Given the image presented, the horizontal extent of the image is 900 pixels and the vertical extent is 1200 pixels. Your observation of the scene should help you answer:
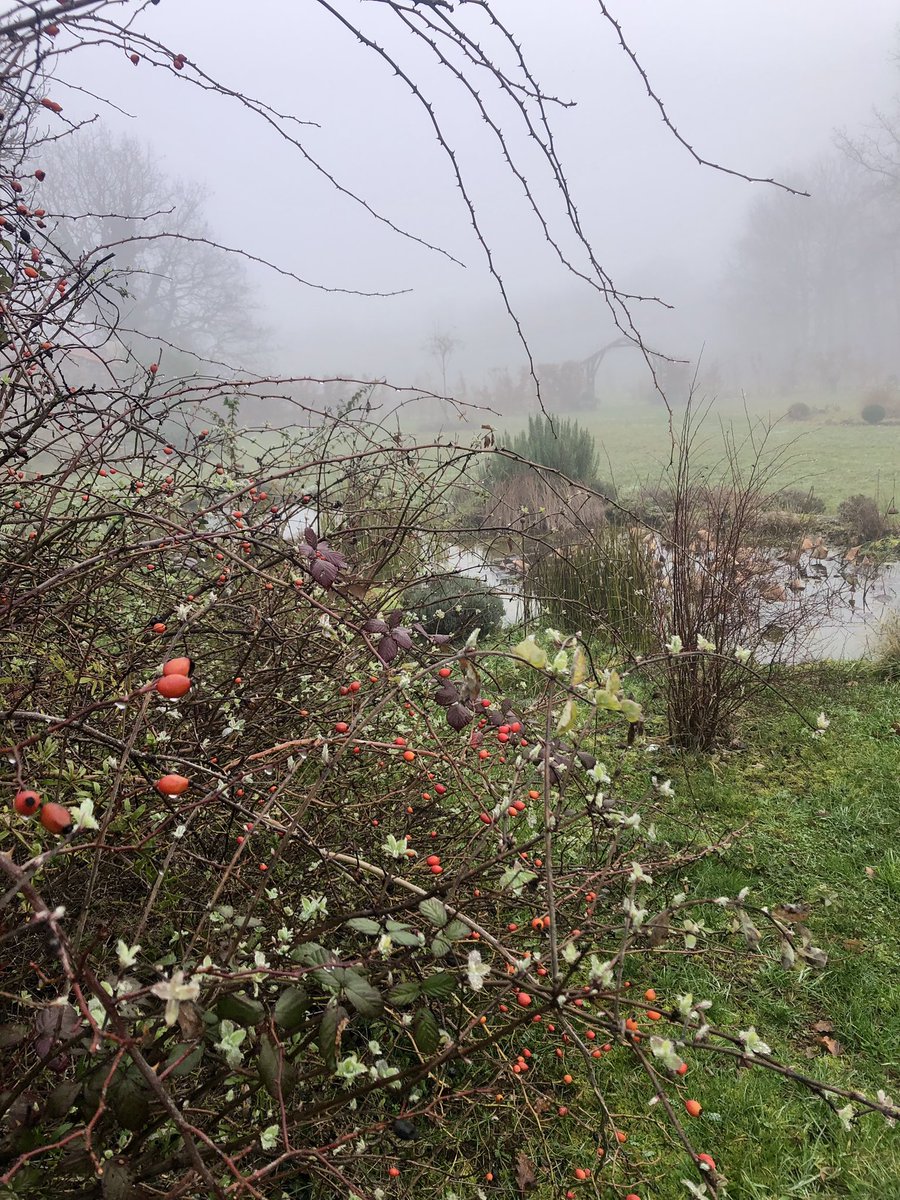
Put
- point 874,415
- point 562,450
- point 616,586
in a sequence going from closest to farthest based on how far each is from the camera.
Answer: point 616,586
point 562,450
point 874,415

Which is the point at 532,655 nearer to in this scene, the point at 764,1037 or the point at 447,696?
the point at 447,696

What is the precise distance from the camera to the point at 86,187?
21422 millimetres

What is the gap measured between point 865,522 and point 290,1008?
11.5 metres

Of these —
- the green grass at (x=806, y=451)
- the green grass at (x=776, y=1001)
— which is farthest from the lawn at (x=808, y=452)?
the green grass at (x=776, y=1001)

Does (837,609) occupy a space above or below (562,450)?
below

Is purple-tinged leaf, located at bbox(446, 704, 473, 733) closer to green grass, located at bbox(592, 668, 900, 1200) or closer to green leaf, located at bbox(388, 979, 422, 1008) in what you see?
green leaf, located at bbox(388, 979, 422, 1008)

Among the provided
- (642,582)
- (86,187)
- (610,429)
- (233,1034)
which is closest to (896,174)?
(610,429)

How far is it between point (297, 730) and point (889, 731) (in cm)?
368

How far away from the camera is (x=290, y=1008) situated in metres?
0.75

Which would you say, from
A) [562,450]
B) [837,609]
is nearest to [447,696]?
[837,609]

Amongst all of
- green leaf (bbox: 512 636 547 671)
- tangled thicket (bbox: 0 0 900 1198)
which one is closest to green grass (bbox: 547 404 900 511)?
tangled thicket (bbox: 0 0 900 1198)

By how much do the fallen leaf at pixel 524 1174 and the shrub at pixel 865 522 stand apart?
10.5 metres

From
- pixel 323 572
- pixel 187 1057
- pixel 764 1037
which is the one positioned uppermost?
pixel 323 572

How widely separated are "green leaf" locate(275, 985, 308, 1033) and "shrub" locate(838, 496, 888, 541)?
11143 millimetres
